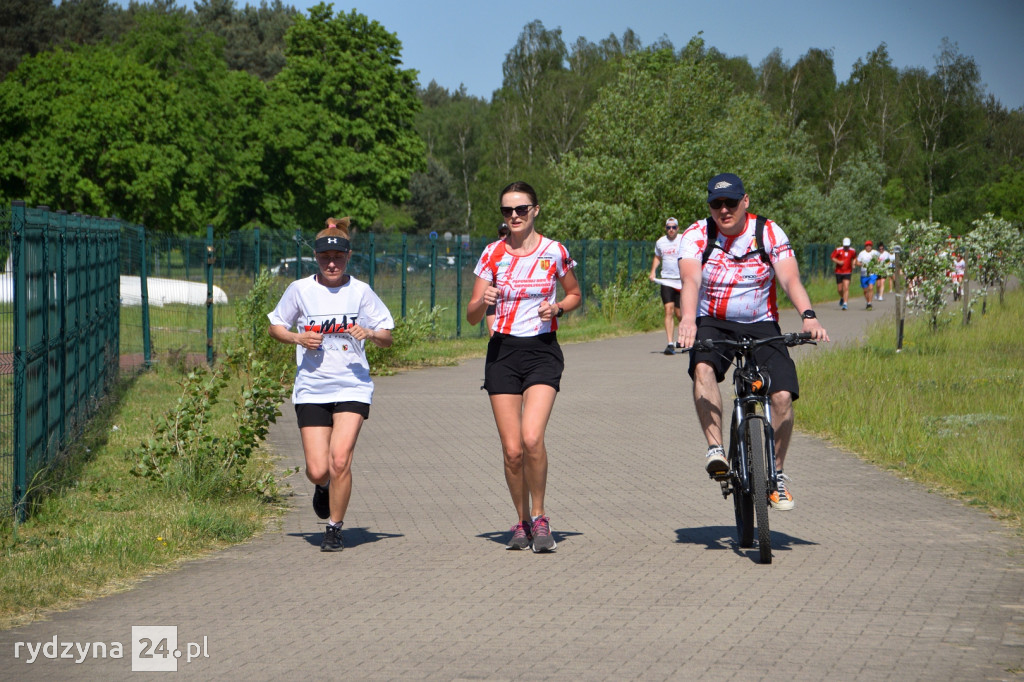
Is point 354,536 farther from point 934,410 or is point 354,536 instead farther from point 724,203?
point 934,410

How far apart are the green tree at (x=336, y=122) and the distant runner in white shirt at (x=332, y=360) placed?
5632cm

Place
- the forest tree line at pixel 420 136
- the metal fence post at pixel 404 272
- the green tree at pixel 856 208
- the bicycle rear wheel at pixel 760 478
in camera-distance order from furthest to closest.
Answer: the green tree at pixel 856 208 < the forest tree line at pixel 420 136 < the metal fence post at pixel 404 272 < the bicycle rear wheel at pixel 760 478

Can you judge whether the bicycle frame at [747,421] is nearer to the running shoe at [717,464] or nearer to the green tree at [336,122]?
the running shoe at [717,464]

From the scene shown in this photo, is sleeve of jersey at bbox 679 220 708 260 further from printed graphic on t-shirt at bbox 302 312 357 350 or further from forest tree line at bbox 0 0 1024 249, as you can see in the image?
forest tree line at bbox 0 0 1024 249

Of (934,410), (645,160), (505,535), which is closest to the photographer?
(505,535)

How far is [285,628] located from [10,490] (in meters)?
3.02

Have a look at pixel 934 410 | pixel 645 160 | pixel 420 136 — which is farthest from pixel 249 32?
pixel 934 410

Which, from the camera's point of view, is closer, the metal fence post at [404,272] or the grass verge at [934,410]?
the grass verge at [934,410]

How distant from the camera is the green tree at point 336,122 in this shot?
6322cm

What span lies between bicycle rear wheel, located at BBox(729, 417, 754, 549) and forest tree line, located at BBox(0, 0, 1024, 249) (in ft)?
96.6

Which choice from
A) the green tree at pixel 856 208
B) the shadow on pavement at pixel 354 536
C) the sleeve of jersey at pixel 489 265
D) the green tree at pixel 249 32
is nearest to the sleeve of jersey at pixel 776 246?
the sleeve of jersey at pixel 489 265

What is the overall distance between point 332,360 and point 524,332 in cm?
105

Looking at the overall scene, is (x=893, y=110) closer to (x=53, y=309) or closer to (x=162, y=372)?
(x=162, y=372)

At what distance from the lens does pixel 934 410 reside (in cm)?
1259
